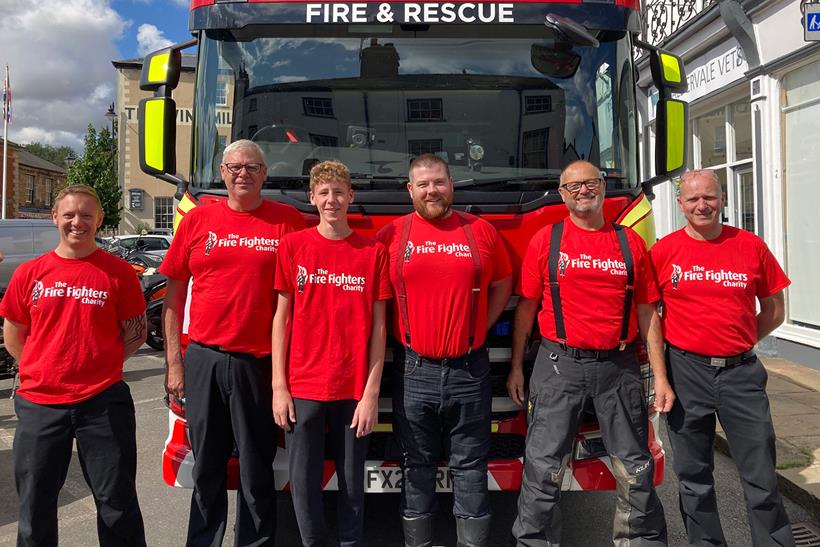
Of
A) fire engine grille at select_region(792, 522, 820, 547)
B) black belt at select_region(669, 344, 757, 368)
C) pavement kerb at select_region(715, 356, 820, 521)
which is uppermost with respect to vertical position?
black belt at select_region(669, 344, 757, 368)

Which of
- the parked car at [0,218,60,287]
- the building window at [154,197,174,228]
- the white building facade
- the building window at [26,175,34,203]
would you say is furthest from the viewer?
the building window at [26,175,34,203]

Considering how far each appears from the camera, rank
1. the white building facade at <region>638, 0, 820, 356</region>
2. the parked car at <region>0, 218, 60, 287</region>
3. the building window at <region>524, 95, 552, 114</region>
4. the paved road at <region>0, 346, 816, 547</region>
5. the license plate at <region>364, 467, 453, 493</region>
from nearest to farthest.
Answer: the license plate at <region>364, 467, 453, 493</region>, the building window at <region>524, 95, 552, 114</region>, the paved road at <region>0, 346, 816, 547</region>, the white building facade at <region>638, 0, 820, 356</region>, the parked car at <region>0, 218, 60, 287</region>

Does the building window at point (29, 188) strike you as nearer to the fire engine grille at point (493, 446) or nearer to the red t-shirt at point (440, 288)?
the fire engine grille at point (493, 446)

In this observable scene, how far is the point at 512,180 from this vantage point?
11.5 ft

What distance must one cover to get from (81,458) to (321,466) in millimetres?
1030

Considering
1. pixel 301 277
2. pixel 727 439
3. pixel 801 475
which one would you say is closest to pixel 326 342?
pixel 301 277

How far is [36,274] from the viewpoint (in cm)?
294

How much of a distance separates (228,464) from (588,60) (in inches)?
111

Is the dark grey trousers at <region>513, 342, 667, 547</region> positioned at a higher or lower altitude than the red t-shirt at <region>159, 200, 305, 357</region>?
lower

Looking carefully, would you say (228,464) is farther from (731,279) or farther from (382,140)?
(731,279)

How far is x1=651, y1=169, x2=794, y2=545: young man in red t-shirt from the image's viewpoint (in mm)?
3111

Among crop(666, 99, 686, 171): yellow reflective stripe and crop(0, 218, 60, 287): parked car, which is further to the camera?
crop(0, 218, 60, 287): parked car

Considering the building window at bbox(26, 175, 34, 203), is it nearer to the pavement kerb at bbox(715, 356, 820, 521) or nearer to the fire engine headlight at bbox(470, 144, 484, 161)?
the pavement kerb at bbox(715, 356, 820, 521)

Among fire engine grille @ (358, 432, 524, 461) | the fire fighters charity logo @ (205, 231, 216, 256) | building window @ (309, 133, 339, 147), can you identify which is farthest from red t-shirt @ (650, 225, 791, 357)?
the fire fighters charity logo @ (205, 231, 216, 256)
